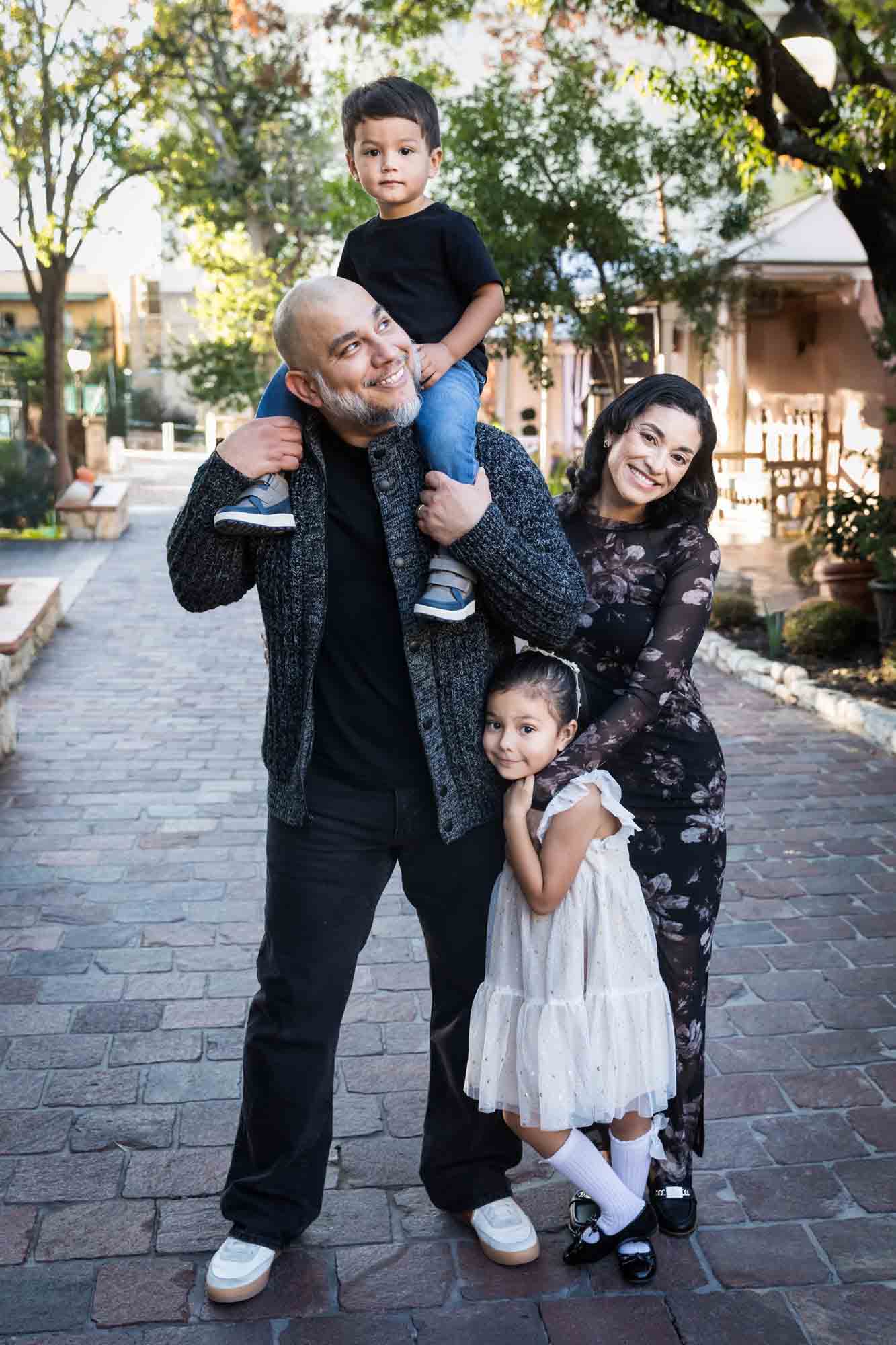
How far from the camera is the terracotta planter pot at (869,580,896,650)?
925cm

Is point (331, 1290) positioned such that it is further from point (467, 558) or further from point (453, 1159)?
point (467, 558)

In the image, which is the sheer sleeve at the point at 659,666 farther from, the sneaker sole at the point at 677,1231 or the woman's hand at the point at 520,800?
the sneaker sole at the point at 677,1231

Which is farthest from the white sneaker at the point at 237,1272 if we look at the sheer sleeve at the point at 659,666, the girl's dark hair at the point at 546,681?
the girl's dark hair at the point at 546,681

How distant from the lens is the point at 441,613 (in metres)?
2.57

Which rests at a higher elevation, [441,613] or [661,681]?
[441,613]

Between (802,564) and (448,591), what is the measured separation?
10.2 m

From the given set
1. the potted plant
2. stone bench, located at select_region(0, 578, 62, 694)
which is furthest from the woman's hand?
the potted plant

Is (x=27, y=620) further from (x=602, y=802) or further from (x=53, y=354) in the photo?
(x=53, y=354)

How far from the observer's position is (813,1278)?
294cm

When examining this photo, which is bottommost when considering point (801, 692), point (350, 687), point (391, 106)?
point (801, 692)

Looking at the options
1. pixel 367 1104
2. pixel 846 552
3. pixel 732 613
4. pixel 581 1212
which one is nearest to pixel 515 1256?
pixel 581 1212

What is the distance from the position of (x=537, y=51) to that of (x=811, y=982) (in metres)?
14.8

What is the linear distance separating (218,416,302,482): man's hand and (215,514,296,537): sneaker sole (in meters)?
0.08

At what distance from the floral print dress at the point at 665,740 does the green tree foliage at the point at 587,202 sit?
10397 millimetres
